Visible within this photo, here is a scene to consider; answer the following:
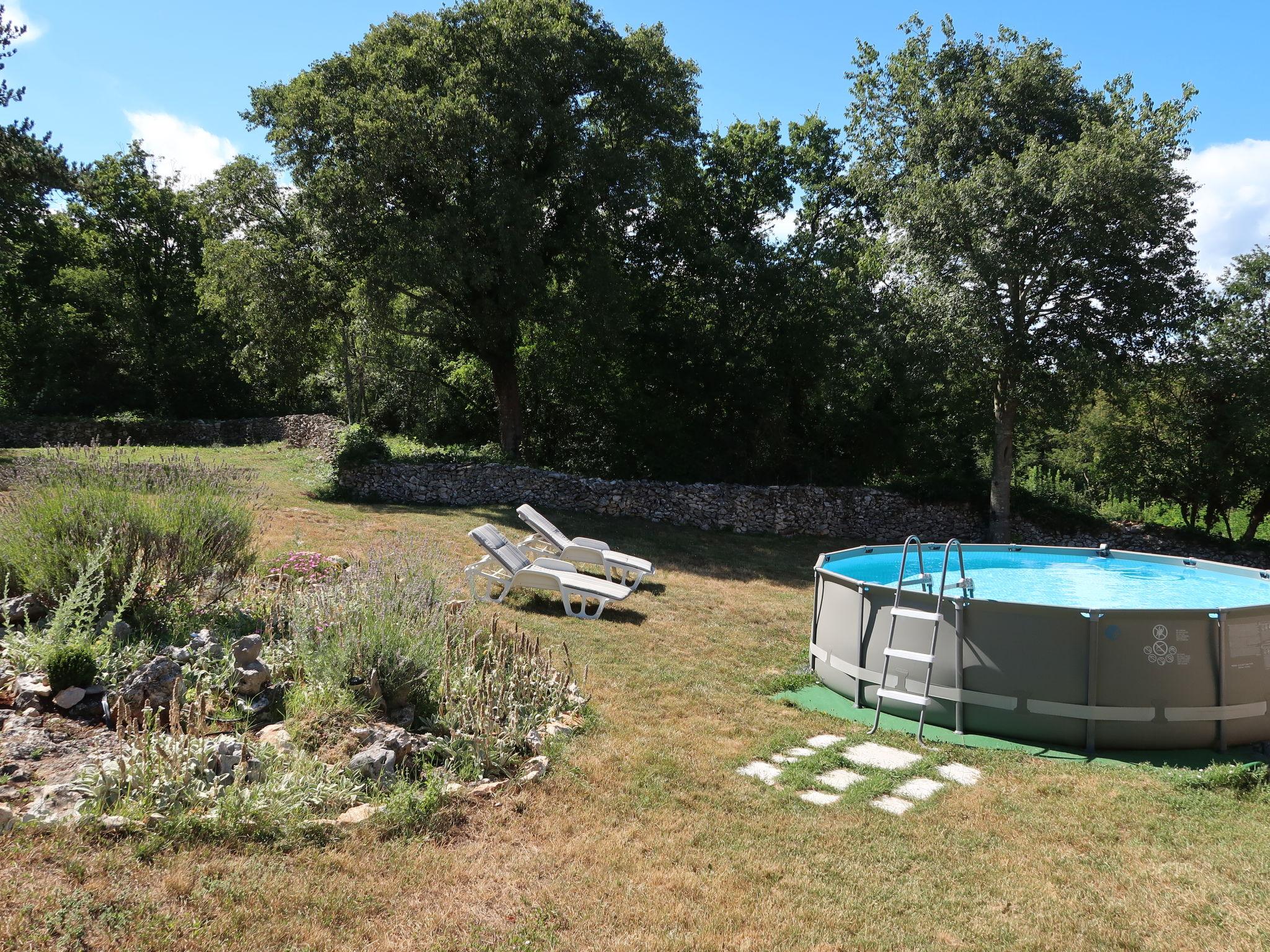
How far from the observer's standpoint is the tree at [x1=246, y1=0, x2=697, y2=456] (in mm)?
15109

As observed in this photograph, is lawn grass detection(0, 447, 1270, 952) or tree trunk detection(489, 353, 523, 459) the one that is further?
tree trunk detection(489, 353, 523, 459)

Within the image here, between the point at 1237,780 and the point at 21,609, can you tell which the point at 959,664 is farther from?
the point at 21,609

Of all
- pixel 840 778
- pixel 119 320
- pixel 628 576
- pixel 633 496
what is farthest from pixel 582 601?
pixel 119 320

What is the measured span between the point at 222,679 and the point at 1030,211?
16201mm

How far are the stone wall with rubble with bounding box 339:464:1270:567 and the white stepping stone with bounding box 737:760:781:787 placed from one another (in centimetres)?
1146

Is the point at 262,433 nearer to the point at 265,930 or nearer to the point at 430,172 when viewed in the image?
the point at 430,172

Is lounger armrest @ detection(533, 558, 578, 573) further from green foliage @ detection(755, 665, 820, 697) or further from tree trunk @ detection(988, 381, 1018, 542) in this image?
tree trunk @ detection(988, 381, 1018, 542)

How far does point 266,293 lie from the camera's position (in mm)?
16609

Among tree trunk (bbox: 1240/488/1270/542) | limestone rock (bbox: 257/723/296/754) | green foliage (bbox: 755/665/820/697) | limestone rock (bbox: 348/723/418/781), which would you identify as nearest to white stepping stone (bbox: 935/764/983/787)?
green foliage (bbox: 755/665/820/697)

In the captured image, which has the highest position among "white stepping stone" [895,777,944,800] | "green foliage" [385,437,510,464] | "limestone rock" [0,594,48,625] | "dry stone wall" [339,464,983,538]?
"green foliage" [385,437,510,464]

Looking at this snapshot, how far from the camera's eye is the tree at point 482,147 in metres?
15.1

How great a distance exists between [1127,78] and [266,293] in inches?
737

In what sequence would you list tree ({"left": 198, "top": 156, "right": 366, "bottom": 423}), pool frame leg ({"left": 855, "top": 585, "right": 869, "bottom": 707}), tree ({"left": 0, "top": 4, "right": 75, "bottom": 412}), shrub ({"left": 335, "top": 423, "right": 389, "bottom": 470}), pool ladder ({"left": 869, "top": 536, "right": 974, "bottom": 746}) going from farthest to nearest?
tree ({"left": 0, "top": 4, "right": 75, "bottom": 412}), tree ({"left": 198, "top": 156, "right": 366, "bottom": 423}), shrub ({"left": 335, "top": 423, "right": 389, "bottom": 470}), pool frame leg ({"left": 855, "top": 585, "right": 869, "bottom": 707}), pool ladder ({"left": 869, "top": 536, "right": 974, "bottom": 746})

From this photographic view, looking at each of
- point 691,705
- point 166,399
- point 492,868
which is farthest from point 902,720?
point 166,399
